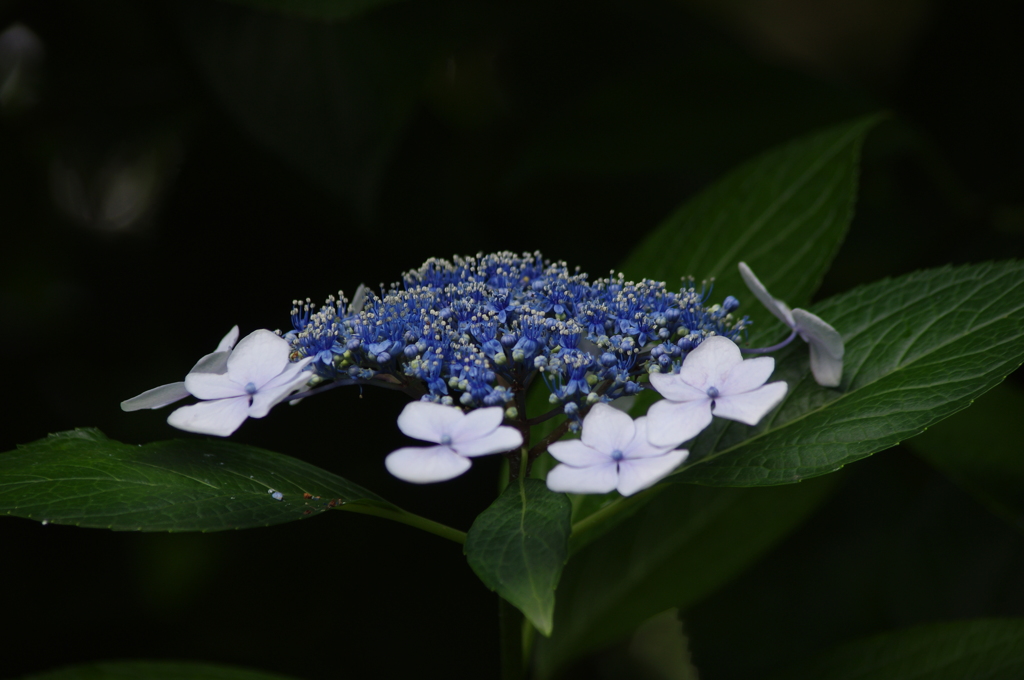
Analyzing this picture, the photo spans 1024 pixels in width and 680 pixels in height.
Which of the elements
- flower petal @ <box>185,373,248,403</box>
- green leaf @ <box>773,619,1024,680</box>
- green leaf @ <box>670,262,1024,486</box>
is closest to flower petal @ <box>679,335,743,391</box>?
green leaf @ <box>670,262,1024,486</box>

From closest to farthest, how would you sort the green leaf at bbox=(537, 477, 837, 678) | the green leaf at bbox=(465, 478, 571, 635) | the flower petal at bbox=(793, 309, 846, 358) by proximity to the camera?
the green leaf at bbox=(465, 478, 571, 635) < the flower petal at bbox=(793, 309, 846, 358) < the green leaf at bbox=(537, 477, 837, 678)

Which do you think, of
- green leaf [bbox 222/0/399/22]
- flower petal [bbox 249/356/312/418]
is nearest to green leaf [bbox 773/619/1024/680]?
flower petal [bbox 249/356/312/418]

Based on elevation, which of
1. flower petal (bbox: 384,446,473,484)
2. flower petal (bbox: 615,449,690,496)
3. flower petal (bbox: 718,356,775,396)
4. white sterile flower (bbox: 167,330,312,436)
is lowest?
flower petal (bbox: 615,449,690,496)

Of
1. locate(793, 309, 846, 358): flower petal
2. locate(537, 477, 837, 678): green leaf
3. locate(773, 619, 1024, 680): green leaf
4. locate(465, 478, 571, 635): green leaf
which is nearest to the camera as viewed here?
locate(465, 478, 571, 635): green leaf

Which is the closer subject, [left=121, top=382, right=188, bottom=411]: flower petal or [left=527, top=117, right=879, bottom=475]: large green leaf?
[left=121, top=382, right=188, bottom=411]: flower petal

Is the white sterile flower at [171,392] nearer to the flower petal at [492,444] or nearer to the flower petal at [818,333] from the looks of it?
the flower petal at [492,444]

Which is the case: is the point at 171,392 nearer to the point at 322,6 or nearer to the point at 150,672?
the point at 150,672

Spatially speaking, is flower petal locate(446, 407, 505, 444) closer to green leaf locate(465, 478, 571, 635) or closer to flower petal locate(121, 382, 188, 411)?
green leaf locate(465, 478, 571, 635)

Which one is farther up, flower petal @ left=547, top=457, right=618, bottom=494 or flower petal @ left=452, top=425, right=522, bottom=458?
flower petal @ left=452, top=425, right=522, bottom=458
